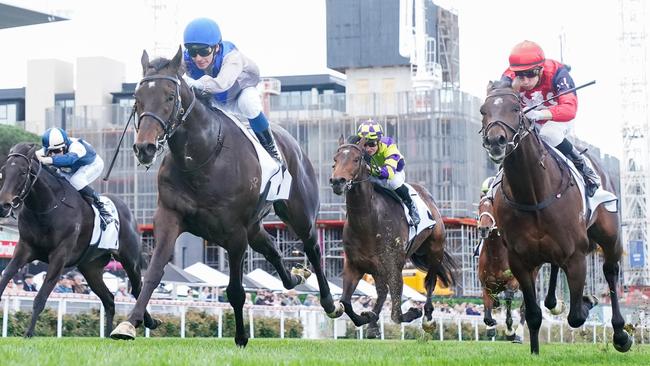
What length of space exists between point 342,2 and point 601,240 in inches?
2781

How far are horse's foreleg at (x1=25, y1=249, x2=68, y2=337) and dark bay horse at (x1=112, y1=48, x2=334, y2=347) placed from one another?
3013 mm

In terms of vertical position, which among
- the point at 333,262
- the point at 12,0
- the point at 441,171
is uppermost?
the point at 12,0

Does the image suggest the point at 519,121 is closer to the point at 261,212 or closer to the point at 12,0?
the point at 261,212

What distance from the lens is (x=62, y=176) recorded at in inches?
531

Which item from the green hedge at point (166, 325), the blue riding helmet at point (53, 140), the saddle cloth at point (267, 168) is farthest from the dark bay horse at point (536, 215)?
the green hedge at point (166, 325)

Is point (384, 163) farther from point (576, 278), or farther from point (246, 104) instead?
Result: point (576, 278)

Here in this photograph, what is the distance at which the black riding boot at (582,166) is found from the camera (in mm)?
10164

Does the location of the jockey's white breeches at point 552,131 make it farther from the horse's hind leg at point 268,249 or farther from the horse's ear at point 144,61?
the horse's ear at point 144,61

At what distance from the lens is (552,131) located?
33.4ft

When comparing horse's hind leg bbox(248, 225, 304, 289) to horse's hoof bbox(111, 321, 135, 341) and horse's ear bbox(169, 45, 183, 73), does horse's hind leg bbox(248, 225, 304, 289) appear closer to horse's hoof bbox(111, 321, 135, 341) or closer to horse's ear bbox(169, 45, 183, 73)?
horse's ear bbox(169, 45, 183, 73)

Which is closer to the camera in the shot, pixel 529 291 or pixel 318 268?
pixel 529 291

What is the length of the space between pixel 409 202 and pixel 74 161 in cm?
403

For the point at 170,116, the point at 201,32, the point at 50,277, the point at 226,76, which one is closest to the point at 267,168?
the point at 226,76

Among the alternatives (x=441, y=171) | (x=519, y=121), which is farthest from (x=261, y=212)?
(x=441, y=171)
